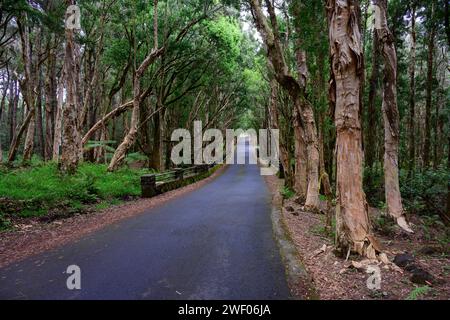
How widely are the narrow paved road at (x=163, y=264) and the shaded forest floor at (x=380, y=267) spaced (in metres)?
0.71

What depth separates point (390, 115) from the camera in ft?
37.0

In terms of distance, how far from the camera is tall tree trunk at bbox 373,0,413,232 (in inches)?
438

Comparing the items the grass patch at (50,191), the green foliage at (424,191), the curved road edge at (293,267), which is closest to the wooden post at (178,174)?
the grass patch at (50,191)

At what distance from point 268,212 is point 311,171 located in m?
2.25

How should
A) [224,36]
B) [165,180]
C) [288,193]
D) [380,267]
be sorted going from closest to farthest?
→ [380,267]
[288,193]
[165,180]
[224,36]

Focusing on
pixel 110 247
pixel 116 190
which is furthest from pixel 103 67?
pixel 110 247

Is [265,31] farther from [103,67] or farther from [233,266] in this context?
[103,67]

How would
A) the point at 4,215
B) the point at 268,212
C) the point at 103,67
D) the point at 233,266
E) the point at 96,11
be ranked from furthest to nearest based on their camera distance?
1. the point at 103,67
2. the point at 96,11
3. the point at 268,212
4. the point at 4,215
5. the point at 233,266

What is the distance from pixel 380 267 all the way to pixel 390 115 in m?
6.77

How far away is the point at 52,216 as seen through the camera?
10531 mm

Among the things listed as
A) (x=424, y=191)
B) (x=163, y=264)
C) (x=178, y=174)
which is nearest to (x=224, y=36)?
(x=178, y=174)

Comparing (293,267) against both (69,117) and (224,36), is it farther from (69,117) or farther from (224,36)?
(224,36)

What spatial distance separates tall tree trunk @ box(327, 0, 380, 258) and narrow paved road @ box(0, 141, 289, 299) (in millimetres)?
1628

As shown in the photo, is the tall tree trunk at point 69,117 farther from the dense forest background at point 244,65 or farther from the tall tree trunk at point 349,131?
the tall tree trunk at point 349,131
